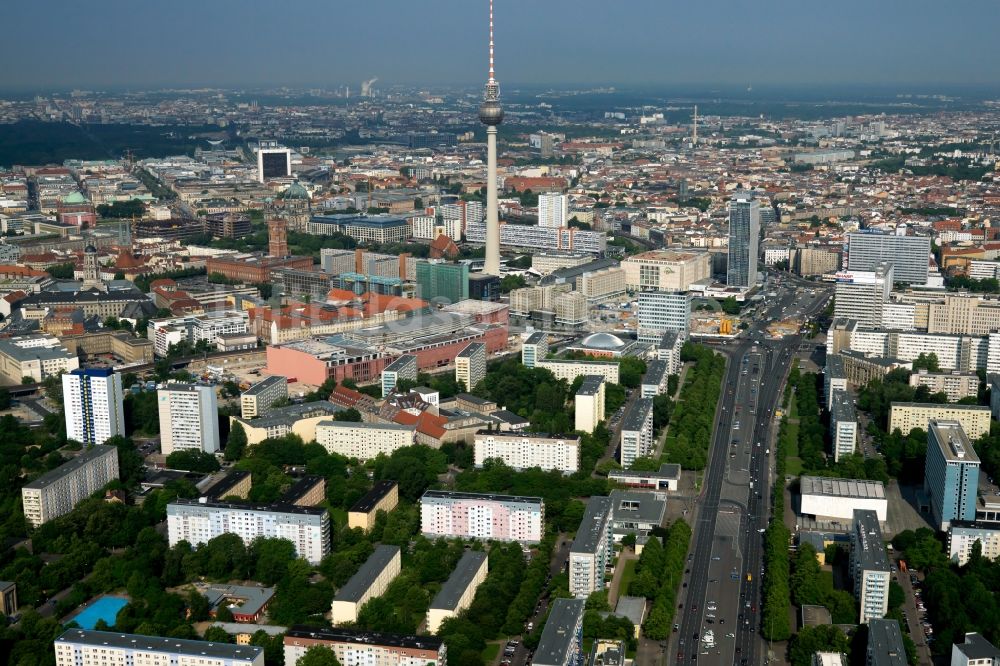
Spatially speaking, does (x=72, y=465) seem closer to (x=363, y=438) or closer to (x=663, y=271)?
(x=363, y=438)

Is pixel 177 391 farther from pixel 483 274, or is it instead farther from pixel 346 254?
pixel 346 254

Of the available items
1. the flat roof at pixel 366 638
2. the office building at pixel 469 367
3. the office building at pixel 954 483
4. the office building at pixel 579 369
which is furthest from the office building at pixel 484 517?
the office building at pixel 579 369

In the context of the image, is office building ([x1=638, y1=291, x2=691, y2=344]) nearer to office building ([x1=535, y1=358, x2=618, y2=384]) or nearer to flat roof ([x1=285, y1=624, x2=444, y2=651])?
office building ([x1=535, y1=358, x2=618, y2=384])

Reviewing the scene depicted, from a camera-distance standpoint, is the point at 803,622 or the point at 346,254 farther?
the point at 346,254

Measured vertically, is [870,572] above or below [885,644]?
above

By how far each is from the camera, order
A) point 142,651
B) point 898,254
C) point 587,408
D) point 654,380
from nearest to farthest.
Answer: point 142,651 < point 587,408 < point 654,380 < point 898,254

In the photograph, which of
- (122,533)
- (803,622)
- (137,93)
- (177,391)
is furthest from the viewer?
(137,93)

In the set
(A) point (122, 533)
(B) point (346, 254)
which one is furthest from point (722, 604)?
(B) point (346, 254)

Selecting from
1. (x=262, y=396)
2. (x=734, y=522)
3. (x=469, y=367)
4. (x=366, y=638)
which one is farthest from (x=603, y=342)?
(x=366, y=638)
